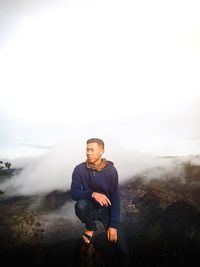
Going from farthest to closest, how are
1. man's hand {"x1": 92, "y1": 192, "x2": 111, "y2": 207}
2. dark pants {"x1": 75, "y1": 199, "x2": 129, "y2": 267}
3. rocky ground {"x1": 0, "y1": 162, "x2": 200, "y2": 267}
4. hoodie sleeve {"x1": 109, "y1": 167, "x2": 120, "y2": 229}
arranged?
rocky ground {"x1": 0, "y1": 162, "x2": 200, "y2": 267}
dark pants {"x1": 75, "y1": 199, "x2": 129, "y2": 267}
hoodie sleeve {"x1": 109, "y1": 167, "x2": 120, "y2": 229}
man's hand {"x1": 92, "y1": 192, "x2": 111, "y2": 207}

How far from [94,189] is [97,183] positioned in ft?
0.58

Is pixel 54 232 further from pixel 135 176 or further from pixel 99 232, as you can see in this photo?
pixel 135 176

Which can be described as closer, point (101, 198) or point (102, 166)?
point (101, 198)

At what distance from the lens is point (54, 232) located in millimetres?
9336

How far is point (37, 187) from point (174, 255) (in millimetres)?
12982

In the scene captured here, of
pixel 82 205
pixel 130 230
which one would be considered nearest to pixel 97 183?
pixel 82 205

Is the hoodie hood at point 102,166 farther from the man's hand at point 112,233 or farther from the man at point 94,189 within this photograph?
the man's hand at point 112,233

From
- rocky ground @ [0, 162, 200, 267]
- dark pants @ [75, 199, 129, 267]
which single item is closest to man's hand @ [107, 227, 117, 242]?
dark pants @ [75, 199, 129, 267]

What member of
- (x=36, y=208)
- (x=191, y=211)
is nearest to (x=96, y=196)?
(x=191, y=211)

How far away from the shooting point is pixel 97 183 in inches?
218

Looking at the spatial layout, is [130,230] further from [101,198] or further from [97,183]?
[101,198]

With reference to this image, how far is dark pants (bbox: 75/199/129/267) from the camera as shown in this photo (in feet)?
17.7

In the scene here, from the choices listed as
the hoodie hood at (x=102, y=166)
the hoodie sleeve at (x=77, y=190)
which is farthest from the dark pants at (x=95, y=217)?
the hoodie hood at (x=102, y=166)

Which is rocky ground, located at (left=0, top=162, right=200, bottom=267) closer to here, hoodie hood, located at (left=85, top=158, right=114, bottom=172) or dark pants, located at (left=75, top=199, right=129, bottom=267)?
dark pants, located at (left=75, top=199, right=129, bottom=267)
